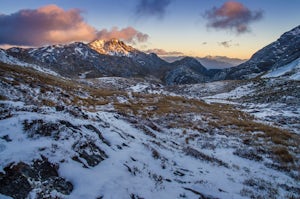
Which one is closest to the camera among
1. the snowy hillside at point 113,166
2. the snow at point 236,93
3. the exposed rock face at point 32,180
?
the exposed rock face at point 32,180

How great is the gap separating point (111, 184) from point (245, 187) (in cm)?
784

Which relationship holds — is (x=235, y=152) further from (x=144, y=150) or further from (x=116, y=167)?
(x=116, y=167)

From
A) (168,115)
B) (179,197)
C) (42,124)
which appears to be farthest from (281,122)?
(42,124)

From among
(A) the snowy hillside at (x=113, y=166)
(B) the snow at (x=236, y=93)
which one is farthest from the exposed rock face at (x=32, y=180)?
(B) the snow at (x=236, y=93)

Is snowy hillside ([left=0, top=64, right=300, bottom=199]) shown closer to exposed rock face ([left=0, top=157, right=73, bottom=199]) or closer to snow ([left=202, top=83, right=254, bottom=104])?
exposed rock face ([left=0, top=157, right=73, bottom=199])

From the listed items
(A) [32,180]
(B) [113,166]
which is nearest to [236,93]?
(B) [113,166]

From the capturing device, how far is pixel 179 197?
1038 cm

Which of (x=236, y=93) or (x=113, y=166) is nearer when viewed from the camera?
(x=113, y=166)

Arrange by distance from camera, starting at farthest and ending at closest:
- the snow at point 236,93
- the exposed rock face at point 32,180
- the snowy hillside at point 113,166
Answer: the snow at point 236,93, the snowy hillside at point 113,166, the exposed rock face at point 32,180

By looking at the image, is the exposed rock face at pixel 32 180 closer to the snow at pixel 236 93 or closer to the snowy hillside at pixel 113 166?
the snowy hillside at pixel 113 166

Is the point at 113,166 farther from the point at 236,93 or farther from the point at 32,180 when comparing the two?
the point at 236,93

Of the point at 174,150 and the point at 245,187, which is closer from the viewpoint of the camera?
the point at 245,187

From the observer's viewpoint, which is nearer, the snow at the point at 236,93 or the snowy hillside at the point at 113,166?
the snowy hillside at the point at 113,166

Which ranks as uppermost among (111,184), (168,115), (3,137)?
(3,137)
